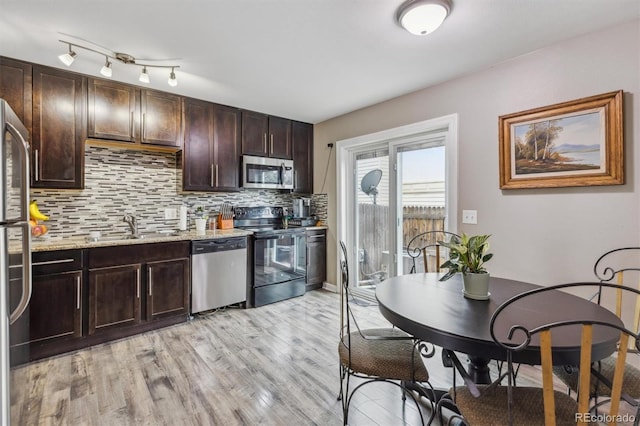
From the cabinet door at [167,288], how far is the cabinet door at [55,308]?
0.56 metres

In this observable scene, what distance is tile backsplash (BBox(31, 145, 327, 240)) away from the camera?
2994 millimetres

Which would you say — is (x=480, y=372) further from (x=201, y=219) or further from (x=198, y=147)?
(x=198, y=147)

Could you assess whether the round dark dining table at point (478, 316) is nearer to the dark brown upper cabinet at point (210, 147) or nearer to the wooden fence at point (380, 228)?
the wooden fence at point (380, 228)

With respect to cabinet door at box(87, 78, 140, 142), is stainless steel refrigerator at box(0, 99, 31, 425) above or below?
below

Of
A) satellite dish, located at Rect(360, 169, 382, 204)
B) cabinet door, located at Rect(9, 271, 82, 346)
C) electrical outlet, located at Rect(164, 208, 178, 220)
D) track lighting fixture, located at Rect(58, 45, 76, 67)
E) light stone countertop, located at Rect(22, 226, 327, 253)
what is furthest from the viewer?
satellite dish, located at Rect(360, 169, 382, 204)

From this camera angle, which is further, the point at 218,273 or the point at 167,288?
the point at 218,273

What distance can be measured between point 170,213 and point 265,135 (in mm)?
1602

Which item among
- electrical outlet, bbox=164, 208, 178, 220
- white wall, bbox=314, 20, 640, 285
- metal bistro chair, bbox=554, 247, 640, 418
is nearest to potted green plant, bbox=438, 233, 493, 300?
metal bistro chair, bbox=554, 247, 640, 418

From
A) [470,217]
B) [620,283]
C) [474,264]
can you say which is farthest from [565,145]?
[474,264]

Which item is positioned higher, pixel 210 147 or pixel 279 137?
pixel 279 137

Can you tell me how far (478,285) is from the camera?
1590 millimetres

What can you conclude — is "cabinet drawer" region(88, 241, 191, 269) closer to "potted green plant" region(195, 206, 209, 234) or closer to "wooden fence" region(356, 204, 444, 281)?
"potted green plant" region(195, 206, 209, 234)

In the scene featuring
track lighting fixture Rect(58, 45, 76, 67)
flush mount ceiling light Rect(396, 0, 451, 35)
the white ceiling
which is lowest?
track lighting fixture Rect(58, 45, 76, 67)

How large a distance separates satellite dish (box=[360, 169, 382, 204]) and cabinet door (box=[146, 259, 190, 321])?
2340mm
